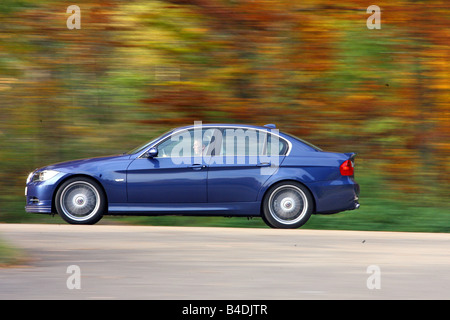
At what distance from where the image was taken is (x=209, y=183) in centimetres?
1228

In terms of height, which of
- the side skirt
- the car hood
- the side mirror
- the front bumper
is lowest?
the side skirt

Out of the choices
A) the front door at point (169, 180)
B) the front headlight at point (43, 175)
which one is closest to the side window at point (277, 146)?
the front door at point (169, 180)

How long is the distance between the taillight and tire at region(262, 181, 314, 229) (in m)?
0.55

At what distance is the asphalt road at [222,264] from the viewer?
24.7 ft

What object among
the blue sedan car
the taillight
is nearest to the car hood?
the blue sedan car

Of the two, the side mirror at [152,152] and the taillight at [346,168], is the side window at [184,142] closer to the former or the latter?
the side mirror at [152,152]

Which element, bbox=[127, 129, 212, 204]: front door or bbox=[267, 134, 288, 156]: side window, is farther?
bbox=[267, 134, 288, 156]: side window

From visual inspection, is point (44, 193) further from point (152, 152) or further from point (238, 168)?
point (238, 168)

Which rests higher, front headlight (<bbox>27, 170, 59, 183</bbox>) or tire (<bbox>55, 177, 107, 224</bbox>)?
front headlight (<bbox>27, 170, 59, 183</bbox>)

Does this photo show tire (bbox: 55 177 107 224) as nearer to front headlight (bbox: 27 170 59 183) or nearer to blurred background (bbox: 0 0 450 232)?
front headlight (bbox: 27 170 59 183)

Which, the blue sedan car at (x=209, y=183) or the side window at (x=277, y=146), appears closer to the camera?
the blue sedan car at (x=209, y=183)

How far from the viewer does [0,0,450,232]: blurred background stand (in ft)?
51.7

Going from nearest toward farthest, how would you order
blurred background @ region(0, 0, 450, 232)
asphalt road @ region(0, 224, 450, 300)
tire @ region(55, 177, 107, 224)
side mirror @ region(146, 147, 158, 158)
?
asphalt road @ region(0, 224, 450, 300)
side mirror @ region(146, 147, 158, 158)
tire @ region(55, 177, 107, 224)
blurred background @ region(0, 0, 450, 232)

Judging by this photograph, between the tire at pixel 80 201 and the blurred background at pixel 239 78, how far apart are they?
132 inches
